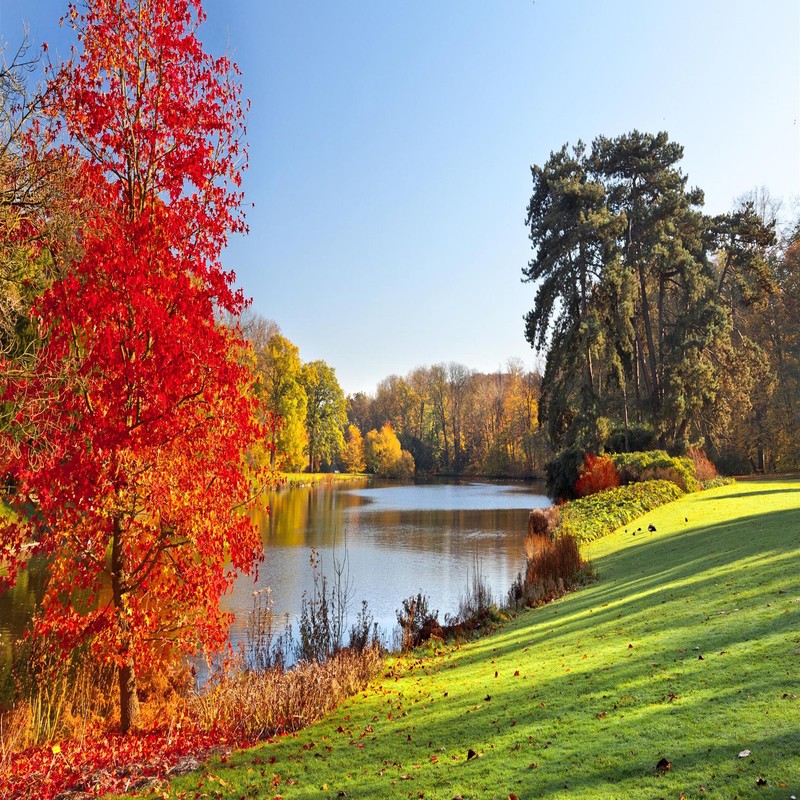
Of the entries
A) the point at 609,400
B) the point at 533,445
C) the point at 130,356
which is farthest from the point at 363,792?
the point at 533,445

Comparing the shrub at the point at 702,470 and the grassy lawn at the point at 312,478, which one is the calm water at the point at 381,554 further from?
the grassy lawn at the point at 312,478

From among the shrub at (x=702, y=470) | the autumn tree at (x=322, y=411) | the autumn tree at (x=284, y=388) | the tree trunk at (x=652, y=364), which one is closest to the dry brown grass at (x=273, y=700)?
the shrub at (x=702, y=470)

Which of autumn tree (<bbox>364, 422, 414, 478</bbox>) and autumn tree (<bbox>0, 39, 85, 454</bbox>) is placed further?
autumn tree (<bbox>364, 422, 414, 478</bbox>)

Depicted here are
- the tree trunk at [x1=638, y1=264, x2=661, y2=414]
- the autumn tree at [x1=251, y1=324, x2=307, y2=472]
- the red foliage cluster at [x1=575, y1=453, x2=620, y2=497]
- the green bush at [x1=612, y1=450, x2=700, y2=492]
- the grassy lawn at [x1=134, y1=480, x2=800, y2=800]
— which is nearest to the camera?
the grassy lawn at [x1=134, y1=480, x2=800, y2=800]

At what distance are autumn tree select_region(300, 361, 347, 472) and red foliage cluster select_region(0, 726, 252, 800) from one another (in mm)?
51989

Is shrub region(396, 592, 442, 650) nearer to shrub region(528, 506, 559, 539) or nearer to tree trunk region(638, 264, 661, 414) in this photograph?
shrub region(528, 506, 559, 539)

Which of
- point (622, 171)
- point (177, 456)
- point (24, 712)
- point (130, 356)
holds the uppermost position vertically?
point (622, 171)

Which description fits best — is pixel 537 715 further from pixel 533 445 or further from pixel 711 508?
pixel 533 445

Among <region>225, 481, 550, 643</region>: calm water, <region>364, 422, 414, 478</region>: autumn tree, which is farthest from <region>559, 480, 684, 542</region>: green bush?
<region>364, 422, 414, 478</region>: autumn tree

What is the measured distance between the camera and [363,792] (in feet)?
13.0

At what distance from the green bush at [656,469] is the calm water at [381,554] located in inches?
172

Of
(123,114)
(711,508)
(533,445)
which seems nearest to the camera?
(123,114)

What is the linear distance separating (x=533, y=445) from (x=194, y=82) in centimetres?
5561

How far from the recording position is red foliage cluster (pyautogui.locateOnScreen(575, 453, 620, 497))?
21.3 metres
